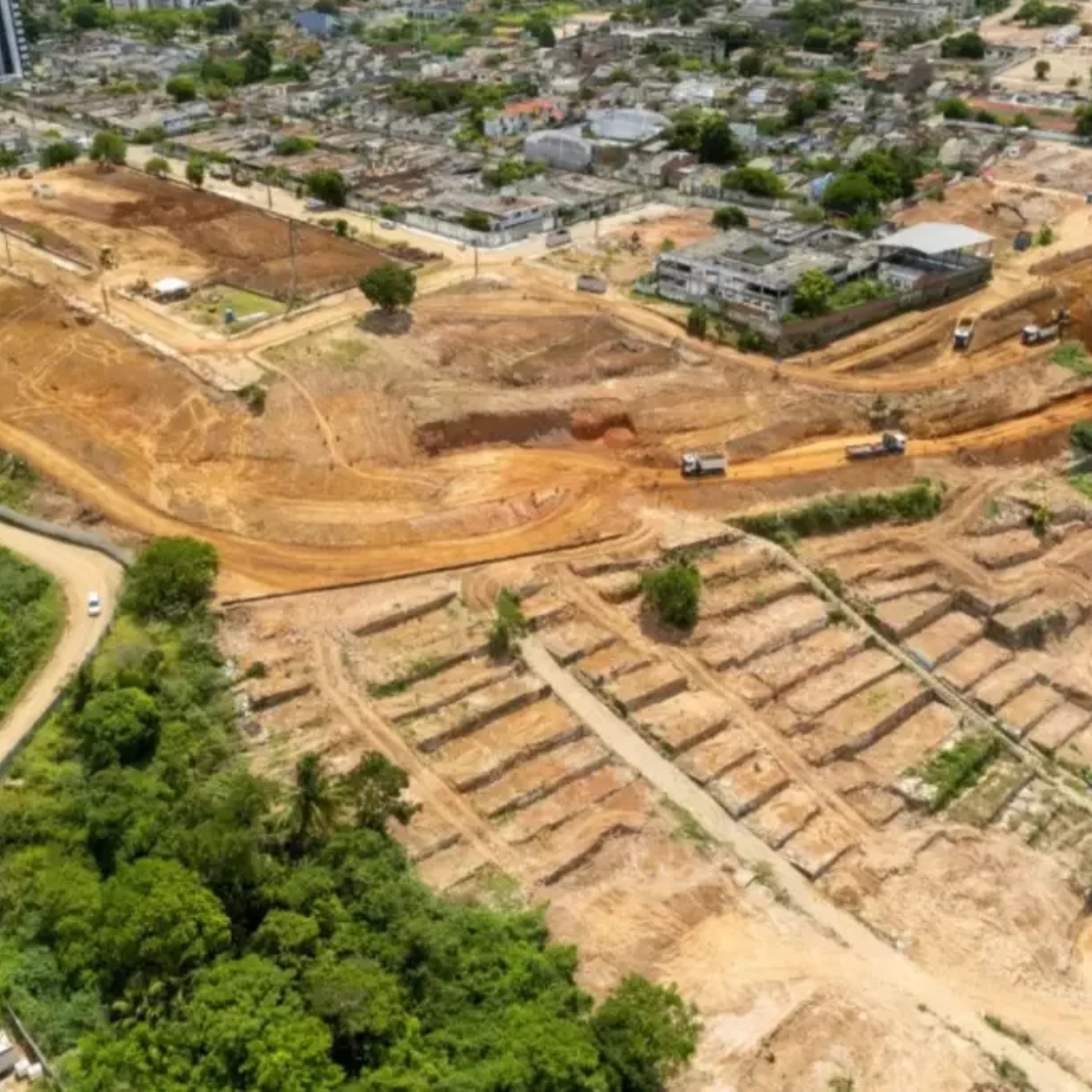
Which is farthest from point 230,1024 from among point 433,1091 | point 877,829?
point 877,829

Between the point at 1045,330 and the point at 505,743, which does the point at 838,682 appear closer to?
the point at 505,743

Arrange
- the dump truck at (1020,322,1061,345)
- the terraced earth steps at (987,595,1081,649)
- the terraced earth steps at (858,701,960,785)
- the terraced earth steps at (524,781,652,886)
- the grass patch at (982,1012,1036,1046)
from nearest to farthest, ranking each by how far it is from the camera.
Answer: the grass patch at (982,1012,1036,1046), the terraced earth steps at (524,781,652,886), the terraced earth steps at (858,701,960,785), the terraced earth steps at (987,595,1081,649), the dump truck at (1020,322,1061,345)

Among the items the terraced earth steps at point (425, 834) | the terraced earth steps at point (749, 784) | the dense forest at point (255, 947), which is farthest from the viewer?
the terraced earth steps at point (749, 784)

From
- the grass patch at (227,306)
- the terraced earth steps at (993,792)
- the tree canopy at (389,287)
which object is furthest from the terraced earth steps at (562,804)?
the grass patch at (227,306)

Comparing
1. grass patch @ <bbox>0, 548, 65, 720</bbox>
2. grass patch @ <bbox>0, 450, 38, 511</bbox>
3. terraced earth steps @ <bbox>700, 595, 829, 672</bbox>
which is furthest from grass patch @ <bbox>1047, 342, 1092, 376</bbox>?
grass patch @ <bbox>0, 450, 38, 511</bbox>

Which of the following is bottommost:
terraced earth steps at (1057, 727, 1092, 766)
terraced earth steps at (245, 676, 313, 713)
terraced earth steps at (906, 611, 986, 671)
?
terraced earth steps at (1057, 727, 1092, 766)

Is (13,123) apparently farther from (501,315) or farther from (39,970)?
(39,970)

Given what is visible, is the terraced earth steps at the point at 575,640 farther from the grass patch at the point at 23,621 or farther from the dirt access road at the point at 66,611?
the grass patch at the point at 23,621

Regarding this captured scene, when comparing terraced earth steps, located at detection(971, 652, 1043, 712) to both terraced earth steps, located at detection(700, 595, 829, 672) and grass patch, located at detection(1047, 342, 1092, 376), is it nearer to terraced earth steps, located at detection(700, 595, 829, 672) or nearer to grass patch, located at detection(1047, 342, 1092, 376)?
terraced earth steps, located at detection(700, 595, 829, 672)
